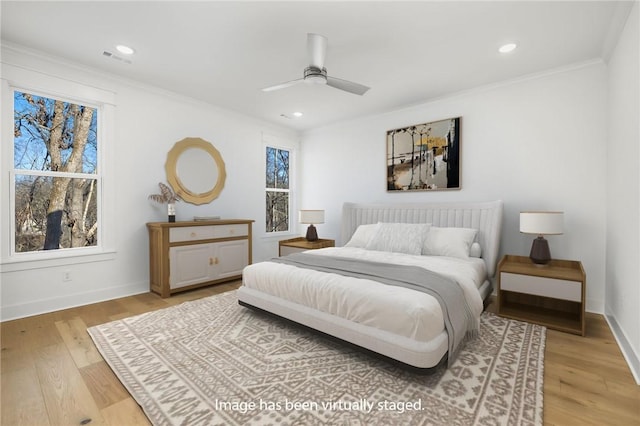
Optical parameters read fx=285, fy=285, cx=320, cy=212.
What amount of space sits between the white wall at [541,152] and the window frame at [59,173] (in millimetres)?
4013

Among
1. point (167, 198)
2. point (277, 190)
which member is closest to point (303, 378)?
point (167, 198)

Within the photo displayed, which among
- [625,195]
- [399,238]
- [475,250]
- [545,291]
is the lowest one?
[545,291]

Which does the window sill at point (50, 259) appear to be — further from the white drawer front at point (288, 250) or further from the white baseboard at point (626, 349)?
the white baseboard at point (626, 349)

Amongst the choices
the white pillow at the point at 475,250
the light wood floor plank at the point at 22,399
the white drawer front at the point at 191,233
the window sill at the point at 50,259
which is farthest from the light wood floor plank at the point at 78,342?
the white pillow at the point at 475,250

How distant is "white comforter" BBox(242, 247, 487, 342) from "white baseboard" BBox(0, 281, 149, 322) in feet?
6.17

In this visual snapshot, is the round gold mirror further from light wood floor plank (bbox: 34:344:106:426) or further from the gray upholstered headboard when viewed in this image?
light wood floor plank (bbox: 34:344:106:426)

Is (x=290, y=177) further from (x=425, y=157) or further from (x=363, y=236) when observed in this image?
(x=425, y=157)

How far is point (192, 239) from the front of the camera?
3922 mm

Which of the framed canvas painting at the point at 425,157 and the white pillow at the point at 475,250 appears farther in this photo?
the framed canvas painting at the point at 425,157

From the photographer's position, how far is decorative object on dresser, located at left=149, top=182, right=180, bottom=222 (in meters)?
3.92

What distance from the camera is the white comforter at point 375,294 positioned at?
1.87m

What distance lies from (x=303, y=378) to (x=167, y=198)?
317 centimetres

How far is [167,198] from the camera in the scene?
398cm

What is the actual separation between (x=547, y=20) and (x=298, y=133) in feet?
14.3
